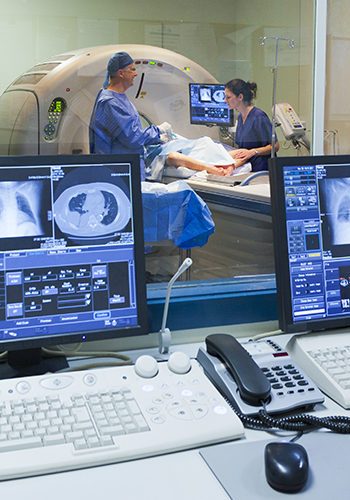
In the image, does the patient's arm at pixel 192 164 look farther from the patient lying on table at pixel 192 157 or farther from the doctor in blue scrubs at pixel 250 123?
the doctor in blue scrubs at pixel 250 123

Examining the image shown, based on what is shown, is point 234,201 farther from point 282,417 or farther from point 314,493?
point 314,493

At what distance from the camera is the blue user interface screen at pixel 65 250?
1.29 metres

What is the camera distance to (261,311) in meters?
1.70

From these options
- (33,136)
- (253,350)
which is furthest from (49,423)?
(33,136)

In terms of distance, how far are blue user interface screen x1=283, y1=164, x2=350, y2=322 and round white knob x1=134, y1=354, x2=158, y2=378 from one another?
36 centimetres

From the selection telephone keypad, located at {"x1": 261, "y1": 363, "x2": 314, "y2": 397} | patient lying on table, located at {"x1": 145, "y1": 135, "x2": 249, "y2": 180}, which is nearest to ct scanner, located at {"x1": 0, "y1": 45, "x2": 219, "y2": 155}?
patient lying on table, located at {"x1": 145, "y1": 135, "x2": 249, "y2": 180}

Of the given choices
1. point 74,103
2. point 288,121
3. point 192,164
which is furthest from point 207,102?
point 74,103

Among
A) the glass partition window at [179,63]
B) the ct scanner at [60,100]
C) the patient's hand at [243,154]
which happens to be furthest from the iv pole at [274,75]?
the ct scanner at [60,100]

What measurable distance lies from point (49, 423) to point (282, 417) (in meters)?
0.42

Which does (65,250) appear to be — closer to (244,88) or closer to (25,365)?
(25,365)

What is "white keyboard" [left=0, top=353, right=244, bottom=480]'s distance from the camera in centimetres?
105

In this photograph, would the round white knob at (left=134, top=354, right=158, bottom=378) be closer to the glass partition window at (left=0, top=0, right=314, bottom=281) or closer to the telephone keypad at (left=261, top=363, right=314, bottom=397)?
the telephone keypad at (left=261, top=363, right=314, bottom=397)

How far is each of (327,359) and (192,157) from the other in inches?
72.2

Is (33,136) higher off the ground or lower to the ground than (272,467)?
higher
